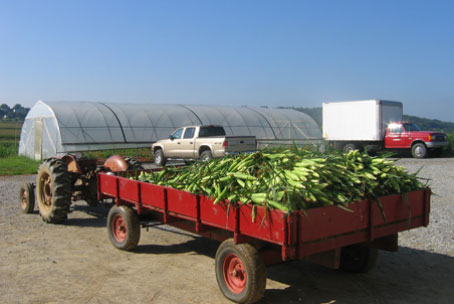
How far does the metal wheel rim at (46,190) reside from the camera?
30.9 feet

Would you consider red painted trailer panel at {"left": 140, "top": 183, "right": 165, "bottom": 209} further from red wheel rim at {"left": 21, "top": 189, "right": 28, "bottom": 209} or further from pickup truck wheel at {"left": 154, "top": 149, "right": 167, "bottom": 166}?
pickup truck wheel at {"left": 154, "top": 149, "right": 167, "bottom": 166}

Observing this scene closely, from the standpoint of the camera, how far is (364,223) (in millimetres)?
4727

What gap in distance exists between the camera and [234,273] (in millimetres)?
4906

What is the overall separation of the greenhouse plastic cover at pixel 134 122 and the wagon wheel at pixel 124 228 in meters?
16.9

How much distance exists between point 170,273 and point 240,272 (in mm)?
1442

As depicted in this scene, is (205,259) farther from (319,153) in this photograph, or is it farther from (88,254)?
(319,153)

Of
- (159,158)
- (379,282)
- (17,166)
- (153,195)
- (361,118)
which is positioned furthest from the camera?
(361,118)

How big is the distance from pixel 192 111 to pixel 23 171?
1283 centimetres

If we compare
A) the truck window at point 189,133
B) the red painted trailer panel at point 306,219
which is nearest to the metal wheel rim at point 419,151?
the truck window at point 189,133

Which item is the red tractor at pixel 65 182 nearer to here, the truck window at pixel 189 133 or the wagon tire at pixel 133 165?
the wagon tire at pixel 133 165

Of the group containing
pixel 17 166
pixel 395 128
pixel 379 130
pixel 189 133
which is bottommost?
pixel 17 166

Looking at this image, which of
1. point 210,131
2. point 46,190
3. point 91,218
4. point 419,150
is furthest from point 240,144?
point 419,150

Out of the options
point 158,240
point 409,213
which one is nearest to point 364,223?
point 409,213

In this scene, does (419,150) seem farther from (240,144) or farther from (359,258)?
(359,258)
